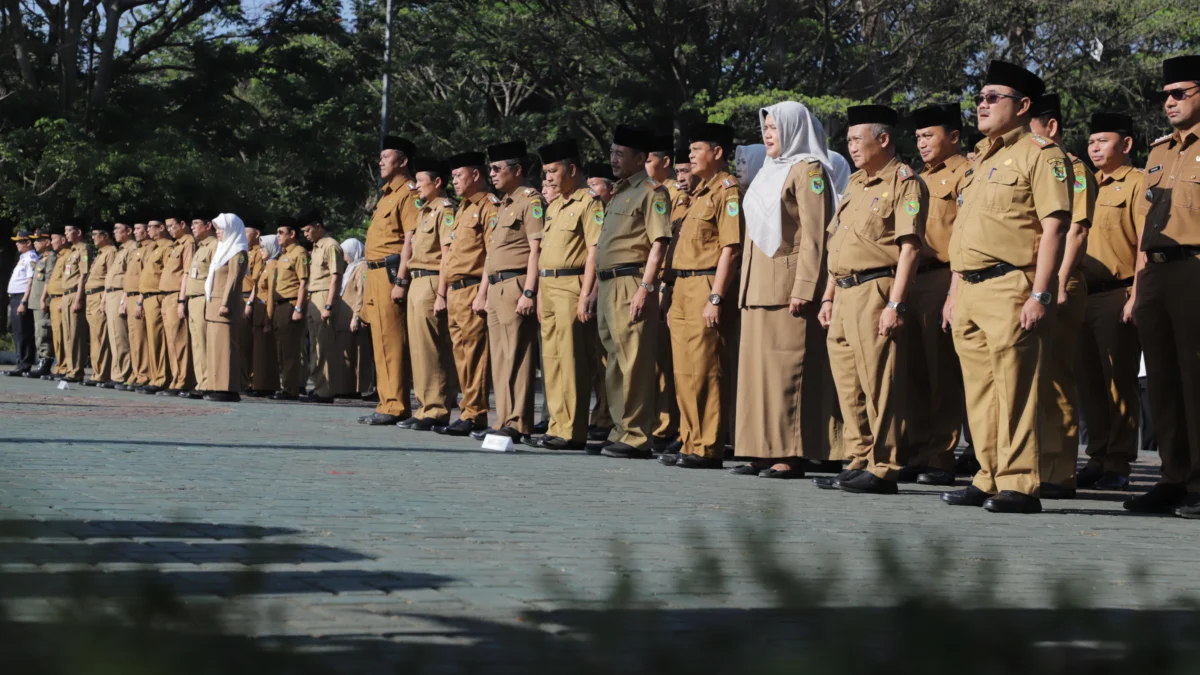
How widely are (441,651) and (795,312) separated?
8350 mm

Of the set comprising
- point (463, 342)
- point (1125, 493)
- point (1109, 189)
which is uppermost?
point (1109, 189)

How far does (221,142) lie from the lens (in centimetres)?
3541

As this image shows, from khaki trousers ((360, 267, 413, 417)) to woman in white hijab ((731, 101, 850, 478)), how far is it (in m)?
4.80

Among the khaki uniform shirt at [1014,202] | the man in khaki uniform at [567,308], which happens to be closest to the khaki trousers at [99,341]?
the man in khaki uniform at [567,308]

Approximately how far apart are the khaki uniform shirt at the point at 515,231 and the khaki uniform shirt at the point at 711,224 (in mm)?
1960

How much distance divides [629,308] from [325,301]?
9.43 m

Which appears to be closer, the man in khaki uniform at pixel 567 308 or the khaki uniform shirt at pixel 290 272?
the man in khaki uniform at pixel 567 308

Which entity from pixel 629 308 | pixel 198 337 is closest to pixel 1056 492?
pixel 629 308

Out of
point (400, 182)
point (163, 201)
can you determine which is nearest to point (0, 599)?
point (400, 182)

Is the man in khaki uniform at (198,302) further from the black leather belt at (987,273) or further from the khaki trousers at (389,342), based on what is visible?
the black leather belt at (987,273)

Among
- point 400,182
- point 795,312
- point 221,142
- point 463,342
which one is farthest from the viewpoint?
point 221,142

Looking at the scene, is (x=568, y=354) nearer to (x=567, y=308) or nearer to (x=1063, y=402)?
(x=567, y=308)

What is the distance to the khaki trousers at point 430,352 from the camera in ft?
44.3

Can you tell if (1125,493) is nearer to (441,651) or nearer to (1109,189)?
(1109,189)
